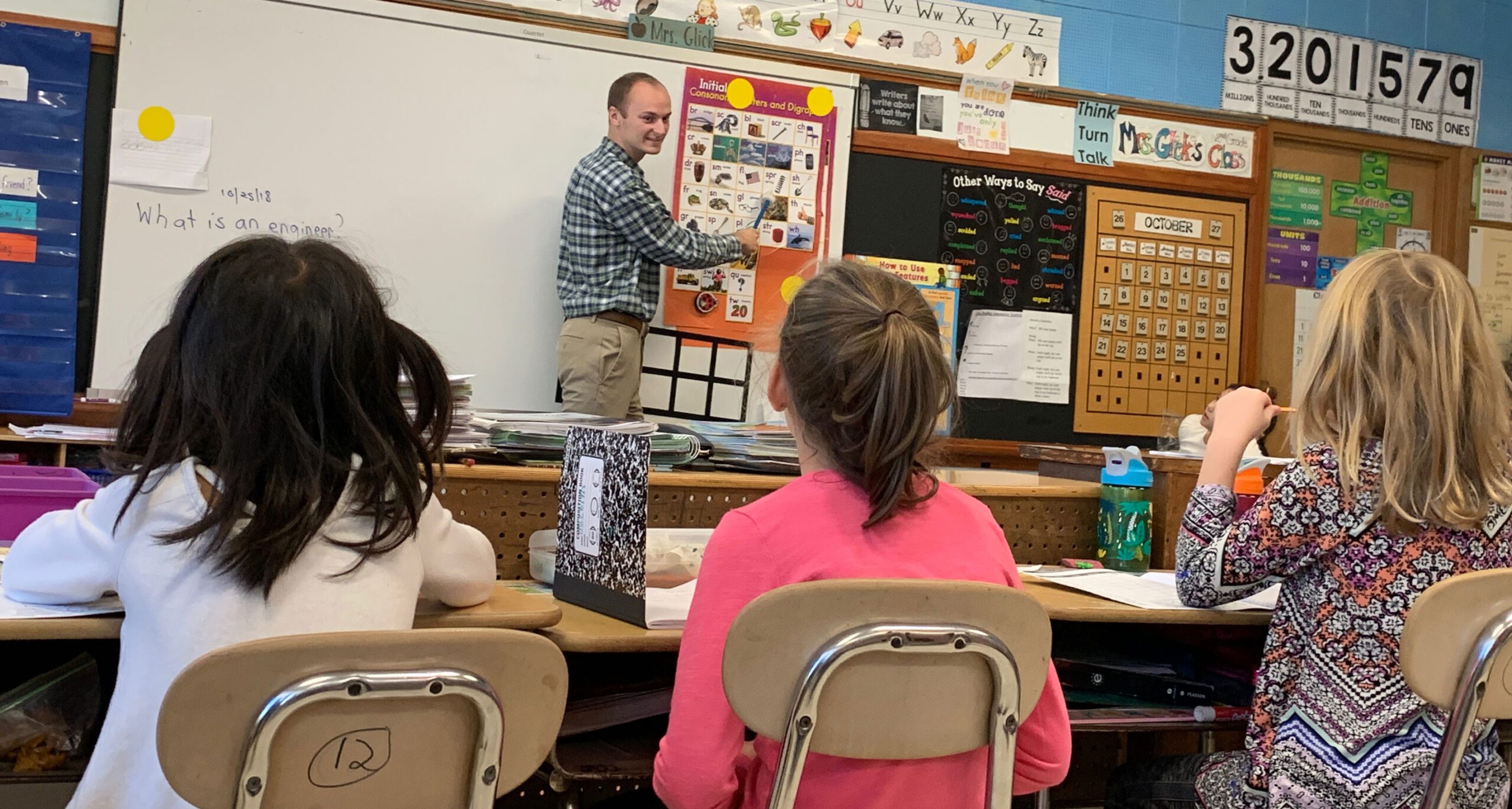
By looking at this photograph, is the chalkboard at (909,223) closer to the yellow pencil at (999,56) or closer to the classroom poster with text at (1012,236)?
the classroom poster with text at (1012,236)

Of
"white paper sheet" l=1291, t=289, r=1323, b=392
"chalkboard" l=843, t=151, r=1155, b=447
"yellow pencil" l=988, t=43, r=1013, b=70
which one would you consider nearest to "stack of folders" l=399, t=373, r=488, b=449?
"chalkboard" l=843, t=151, r=1155, b=447

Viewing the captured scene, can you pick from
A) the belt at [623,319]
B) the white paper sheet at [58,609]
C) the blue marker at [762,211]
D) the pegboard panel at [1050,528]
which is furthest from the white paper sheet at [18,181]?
the pegboard panel at [1050,528]

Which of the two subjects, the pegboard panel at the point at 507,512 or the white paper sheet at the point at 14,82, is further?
the white paper sheet at the point at 14,82

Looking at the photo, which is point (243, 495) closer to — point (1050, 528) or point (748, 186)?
point (1050, 528)

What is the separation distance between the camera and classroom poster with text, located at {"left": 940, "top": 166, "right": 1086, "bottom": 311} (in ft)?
14.9

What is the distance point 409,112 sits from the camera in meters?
3.82

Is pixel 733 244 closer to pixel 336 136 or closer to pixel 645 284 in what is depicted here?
pixel 645 284

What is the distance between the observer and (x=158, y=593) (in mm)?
1237

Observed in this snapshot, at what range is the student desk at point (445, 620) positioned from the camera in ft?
4.17

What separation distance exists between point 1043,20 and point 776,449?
10.3 ft

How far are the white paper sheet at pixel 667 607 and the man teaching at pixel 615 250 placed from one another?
2175 millimetres

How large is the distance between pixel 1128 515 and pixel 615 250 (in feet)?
6.78

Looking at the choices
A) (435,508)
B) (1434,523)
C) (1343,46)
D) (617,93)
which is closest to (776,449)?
(435,508)

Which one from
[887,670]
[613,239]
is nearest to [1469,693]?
[887,670]
